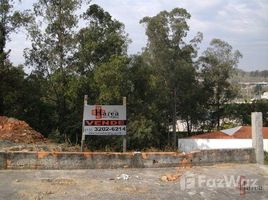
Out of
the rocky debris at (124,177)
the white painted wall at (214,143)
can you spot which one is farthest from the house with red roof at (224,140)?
the rocky debris at (124,177)

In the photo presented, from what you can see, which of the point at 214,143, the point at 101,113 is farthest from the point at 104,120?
the point at 214,143

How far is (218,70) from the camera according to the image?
132 ft

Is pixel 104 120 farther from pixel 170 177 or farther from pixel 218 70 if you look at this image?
pixel 218 70

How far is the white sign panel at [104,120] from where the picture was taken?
34.3 feet

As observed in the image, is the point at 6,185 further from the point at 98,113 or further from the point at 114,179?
the point at 98,113

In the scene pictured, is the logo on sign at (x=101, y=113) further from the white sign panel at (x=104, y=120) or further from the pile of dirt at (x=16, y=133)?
the pile of dirt at (x=16, y=133)

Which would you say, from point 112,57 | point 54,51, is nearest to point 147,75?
point 112,57

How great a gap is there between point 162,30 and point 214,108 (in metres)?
10.7

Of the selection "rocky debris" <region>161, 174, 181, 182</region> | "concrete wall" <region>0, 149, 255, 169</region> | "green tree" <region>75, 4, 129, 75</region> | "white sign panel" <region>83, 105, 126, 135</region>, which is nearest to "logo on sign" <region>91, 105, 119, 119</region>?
"white sign panel" <region>83, 105, 126, 135</region>

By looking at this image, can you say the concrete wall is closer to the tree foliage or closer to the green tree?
the tree foliage

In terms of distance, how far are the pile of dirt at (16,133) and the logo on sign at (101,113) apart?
318 cm

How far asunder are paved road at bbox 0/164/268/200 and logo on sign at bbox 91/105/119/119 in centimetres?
264

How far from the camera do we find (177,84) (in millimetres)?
36375

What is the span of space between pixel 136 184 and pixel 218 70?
34.6m
